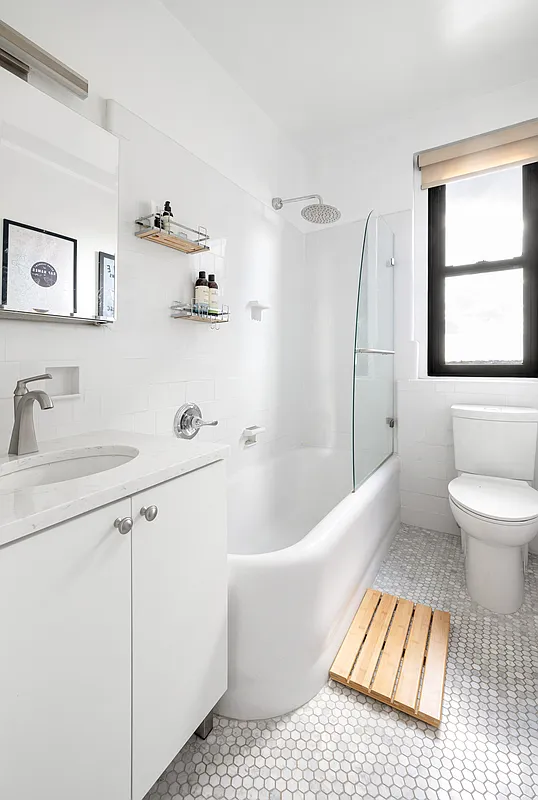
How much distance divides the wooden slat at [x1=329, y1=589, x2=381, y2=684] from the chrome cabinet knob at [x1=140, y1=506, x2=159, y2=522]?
987 millimetres

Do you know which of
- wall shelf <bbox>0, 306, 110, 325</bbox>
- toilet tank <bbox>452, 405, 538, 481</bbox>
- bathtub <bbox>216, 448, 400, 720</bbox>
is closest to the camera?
wall shelf <bbox>0, 306, 110, 325</bbox>

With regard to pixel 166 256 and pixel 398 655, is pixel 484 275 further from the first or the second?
pixel 398 655

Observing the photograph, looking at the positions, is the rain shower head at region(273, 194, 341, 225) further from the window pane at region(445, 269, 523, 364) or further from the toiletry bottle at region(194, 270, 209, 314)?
the window pane at region(445, 269, 523, 364)

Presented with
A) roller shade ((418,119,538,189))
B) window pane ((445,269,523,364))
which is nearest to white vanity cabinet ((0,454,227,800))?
window pane ((445,269,523,364))

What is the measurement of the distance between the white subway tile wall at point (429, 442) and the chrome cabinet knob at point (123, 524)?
7.11 feet

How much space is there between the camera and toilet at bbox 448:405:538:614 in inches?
67.2

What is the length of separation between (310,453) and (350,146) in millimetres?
2102

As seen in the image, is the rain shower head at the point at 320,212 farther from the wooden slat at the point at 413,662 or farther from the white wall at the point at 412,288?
the wooden slat at the point at 413,662

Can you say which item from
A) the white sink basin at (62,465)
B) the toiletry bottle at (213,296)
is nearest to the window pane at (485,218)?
the toiletry bottle at (213,296)

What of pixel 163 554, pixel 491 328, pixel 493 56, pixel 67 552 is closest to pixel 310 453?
pixel 491 328

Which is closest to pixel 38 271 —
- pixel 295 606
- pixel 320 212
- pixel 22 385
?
pixel 22 385

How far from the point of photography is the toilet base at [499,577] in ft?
5.76

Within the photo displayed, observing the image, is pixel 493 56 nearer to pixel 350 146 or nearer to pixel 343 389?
pixel 350 146

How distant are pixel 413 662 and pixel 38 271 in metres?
1.79
